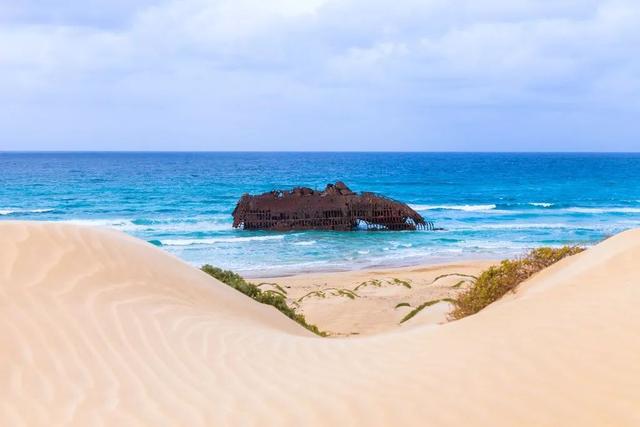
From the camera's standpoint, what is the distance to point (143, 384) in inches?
168

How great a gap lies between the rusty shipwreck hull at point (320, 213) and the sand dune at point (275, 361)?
27.6 m

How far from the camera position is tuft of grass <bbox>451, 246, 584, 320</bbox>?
882 centimetres

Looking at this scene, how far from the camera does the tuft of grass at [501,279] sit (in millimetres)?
8820

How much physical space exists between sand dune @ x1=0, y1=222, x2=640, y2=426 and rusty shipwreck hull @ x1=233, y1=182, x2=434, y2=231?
27.6 m

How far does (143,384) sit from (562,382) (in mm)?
2802

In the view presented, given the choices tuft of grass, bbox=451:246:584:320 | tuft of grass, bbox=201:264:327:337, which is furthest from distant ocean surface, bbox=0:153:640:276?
tuft of grass, bbox=201:264:327:337

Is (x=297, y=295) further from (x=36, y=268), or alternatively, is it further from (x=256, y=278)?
(x=36, y=268)

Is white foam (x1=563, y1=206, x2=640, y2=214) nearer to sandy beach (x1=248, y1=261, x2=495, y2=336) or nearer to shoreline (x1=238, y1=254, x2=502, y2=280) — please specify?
shoreline (x1=238, y1=254, x2=502, y2=280)

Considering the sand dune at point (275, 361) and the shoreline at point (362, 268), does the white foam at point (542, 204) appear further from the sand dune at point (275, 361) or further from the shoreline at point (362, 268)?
the sand dune at point (275, 361)

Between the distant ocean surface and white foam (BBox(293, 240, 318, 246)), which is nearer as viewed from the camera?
the distant ocean surface

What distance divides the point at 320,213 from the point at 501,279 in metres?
26.3

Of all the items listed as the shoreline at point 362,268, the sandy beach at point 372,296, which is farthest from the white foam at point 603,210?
the sandy beach at point 372,296

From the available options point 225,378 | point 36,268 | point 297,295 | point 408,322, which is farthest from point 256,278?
point 225,378

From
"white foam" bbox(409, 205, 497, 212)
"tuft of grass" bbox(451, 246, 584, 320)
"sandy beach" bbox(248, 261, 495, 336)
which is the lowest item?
"sandy beach" bbox(248, 261, 495, 336)
